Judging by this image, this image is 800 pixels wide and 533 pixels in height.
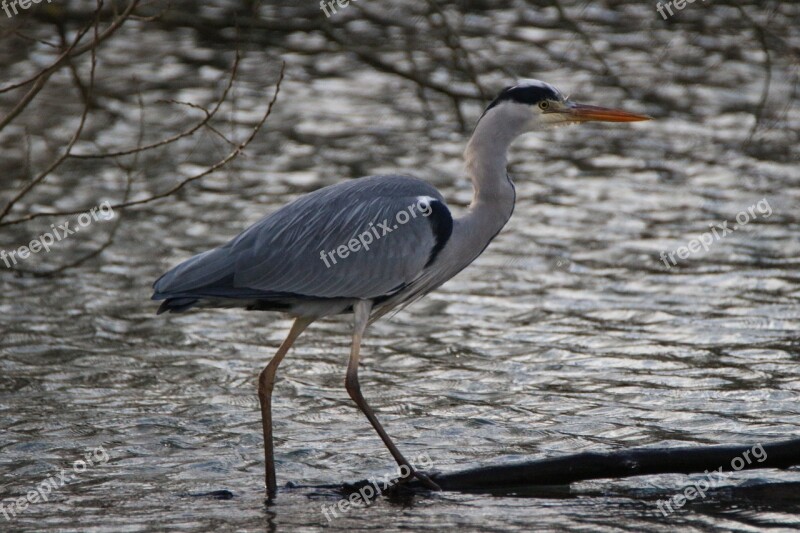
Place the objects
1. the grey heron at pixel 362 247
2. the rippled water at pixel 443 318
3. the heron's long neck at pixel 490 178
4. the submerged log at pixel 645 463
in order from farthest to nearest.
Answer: the heron's long neck at pixel 490 178
the grey heron at pixel 362 247
the rippled water at pixel 443 318
the submerged log at pixel 645 463

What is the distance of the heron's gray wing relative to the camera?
708cm

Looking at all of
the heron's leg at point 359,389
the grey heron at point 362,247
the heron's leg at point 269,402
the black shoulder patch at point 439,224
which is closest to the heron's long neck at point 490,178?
the grey heron at point 362,247

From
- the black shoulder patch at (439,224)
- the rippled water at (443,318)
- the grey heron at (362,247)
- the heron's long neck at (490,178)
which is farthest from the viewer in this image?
the heron's long neck at (490,178)

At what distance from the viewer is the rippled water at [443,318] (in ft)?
21.8

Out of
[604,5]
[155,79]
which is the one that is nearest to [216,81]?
[155,79]

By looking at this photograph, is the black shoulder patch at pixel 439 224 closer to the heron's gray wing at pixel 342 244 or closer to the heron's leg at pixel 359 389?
the heron's gray wing at pixel 342 244

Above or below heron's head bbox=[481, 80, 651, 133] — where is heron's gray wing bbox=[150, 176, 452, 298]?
below

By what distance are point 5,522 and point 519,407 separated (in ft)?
10.2

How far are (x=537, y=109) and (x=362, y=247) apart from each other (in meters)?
1.27

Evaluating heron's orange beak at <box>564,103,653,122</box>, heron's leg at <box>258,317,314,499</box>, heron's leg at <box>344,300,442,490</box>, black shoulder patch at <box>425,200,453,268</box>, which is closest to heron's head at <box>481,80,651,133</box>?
heron's orange beak at <box>564,103,653,122</box>

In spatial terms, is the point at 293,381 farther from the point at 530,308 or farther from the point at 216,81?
the point at 216,81

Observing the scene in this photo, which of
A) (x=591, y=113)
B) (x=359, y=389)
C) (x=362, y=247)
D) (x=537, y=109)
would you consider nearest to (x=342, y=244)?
(x=362, y=247)

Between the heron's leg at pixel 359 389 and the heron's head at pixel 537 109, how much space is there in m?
1.27

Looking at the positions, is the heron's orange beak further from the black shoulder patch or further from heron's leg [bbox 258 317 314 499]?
heron's leg [bbox 258 317 314 499]
